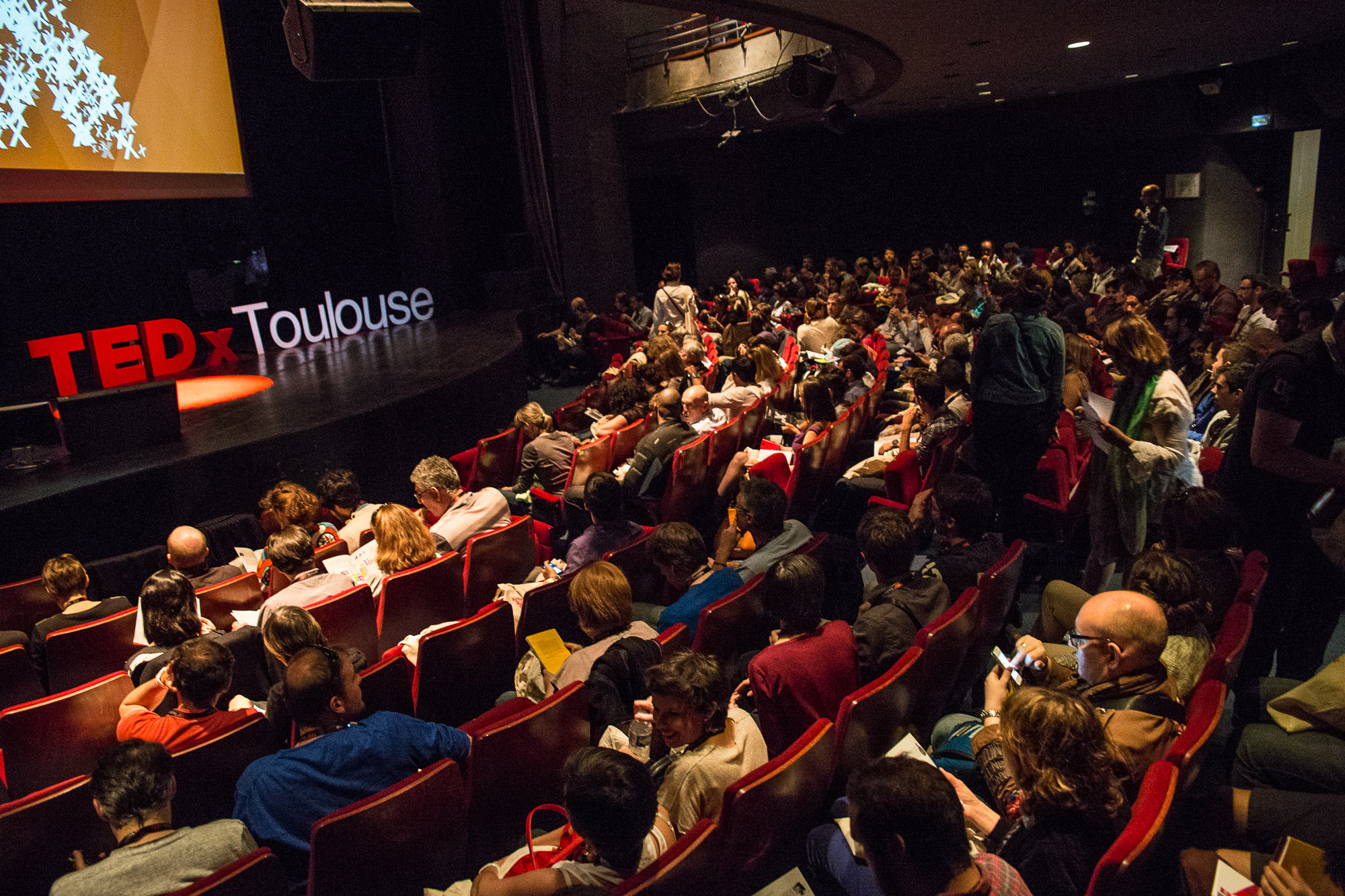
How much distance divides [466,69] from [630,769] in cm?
1229

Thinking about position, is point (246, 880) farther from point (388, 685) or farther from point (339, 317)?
point (339, 317)

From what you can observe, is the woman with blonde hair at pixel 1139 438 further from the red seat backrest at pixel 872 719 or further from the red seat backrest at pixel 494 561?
the red seat backrest at pixel 494 561

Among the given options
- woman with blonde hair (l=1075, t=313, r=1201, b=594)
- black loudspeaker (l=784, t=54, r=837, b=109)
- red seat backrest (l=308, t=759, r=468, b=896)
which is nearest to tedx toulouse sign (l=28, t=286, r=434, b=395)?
black loudspeaker (l=784, t=54, r=837, b=109)

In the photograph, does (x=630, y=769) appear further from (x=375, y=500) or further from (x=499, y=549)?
(x=375, y=500)

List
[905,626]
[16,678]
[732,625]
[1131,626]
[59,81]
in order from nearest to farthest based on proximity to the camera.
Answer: [1131,626], [905,626], [732,625], [16,678], [59,81]

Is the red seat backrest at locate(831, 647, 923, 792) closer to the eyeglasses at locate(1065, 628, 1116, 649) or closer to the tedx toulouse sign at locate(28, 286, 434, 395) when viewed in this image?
the eyeglasses at locate(1065, 628, 1116, 649)

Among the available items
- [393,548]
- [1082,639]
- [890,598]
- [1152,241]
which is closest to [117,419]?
[393,548]

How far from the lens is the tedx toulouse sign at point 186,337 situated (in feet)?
26.8

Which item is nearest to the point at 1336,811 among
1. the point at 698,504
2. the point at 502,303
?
the point at 698,504

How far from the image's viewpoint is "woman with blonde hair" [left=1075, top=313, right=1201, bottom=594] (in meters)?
3.41

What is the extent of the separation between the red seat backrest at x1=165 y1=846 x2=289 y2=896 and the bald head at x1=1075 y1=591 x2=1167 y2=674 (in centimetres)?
198

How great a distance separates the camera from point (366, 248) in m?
12.1

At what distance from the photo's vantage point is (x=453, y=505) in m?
4.50

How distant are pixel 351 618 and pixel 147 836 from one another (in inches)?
56.7
